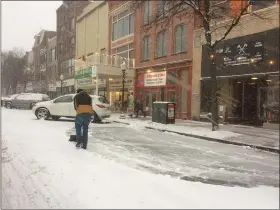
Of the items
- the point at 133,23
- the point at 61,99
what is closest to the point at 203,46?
the point at 133,23

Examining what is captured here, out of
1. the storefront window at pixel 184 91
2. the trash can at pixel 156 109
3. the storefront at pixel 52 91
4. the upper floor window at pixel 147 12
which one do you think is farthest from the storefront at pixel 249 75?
the storefront at pixel 52 91

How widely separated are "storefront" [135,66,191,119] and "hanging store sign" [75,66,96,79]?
93 centimetres

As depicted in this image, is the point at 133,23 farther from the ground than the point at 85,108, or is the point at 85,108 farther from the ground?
the point at 133,23

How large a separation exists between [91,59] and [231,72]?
7.22ft

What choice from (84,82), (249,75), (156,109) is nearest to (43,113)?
(84,82)

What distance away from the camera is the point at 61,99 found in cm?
449

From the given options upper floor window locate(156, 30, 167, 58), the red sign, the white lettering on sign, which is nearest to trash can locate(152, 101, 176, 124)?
the red sign

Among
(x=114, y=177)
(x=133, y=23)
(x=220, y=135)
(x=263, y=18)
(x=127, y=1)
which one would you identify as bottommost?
(x=114, y=177)

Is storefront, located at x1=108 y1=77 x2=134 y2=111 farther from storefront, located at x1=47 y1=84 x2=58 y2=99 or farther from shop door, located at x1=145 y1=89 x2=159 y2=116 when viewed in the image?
storefront, located at x1=47 y1=84 x2=58 y2=99

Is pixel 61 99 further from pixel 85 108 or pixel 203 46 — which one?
pixel 203 46

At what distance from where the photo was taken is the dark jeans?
4355 mm

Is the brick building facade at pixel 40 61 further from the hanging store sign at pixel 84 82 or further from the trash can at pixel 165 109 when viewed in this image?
the trash can at pixel 165 109

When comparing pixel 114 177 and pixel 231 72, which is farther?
pixel 114 177

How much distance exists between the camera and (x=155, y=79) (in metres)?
2.63
